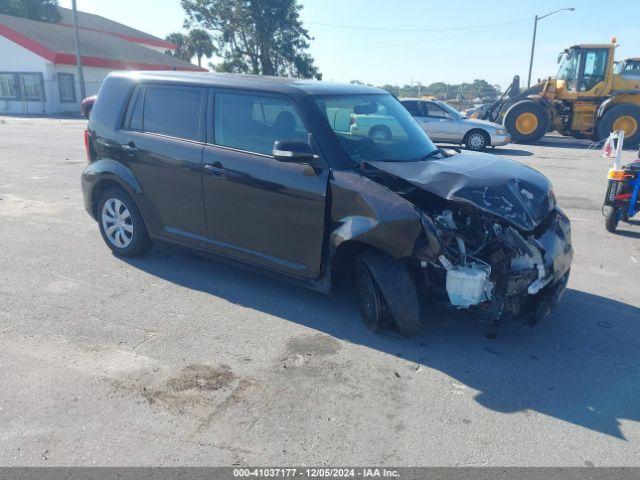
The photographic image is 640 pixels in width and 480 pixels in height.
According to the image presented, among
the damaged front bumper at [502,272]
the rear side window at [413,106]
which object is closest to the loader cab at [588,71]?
the rear side window at [413,106]

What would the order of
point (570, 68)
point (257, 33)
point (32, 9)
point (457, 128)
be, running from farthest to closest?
point (32, 9)
point (257, 33)
point (570, 68)
point (457, 128)

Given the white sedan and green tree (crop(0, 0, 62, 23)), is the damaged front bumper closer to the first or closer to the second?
the white sedan

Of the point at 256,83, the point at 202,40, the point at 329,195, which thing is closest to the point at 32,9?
the point at 202,40

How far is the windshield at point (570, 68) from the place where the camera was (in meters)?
19.5

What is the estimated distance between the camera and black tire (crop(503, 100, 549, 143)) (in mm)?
19359

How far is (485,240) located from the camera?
155 inches

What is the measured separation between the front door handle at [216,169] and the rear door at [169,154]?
0.30ft

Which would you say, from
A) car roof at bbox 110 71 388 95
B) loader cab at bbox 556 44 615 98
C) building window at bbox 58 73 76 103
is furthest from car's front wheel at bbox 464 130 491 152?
Result: building window at bbox 58 73 76 103

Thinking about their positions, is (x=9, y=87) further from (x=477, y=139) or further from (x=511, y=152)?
(x=511, y=152)

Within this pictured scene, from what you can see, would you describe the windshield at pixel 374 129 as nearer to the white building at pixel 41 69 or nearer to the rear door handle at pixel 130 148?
the rear door handle at pixel 130 148

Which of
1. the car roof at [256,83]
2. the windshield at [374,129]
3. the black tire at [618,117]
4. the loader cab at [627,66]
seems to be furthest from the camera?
the loader cab at [627,66]

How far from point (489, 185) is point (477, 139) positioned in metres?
13.0

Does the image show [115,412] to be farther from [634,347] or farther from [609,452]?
[634,347]

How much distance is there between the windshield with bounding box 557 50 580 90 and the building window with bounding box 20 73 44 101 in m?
30.1
